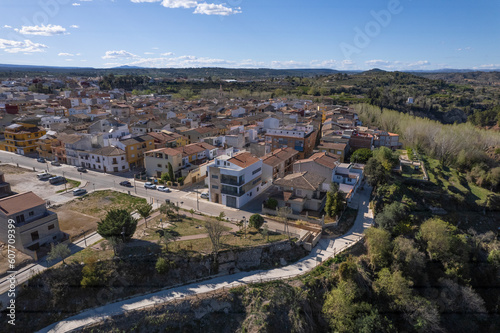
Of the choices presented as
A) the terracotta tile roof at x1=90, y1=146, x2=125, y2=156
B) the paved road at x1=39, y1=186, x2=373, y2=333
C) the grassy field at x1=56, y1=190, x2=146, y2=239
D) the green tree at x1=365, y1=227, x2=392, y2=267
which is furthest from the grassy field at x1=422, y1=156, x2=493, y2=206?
the terracotta tile roof at x1=90, y1=146, x2=125, y2=156

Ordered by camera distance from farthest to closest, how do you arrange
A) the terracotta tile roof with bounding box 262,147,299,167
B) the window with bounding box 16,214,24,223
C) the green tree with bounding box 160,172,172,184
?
the green tree with bounding box 160,172,172,184, the terracotta tile roof with bounding box 262,147,299,167, the window with bounding box 16,214,24,223

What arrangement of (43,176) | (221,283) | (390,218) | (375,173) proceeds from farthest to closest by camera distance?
(43,176)
(375,173)
(390,218)
(221,283)

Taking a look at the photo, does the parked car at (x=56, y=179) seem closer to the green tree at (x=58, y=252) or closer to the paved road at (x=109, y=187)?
the paved road at (x=109, y=187)

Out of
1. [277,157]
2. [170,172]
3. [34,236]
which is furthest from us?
[277,157]

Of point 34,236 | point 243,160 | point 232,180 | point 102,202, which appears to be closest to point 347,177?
point 243,160

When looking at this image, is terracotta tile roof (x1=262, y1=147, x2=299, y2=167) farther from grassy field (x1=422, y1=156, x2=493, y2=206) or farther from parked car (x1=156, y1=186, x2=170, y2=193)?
grassy field (x1=422, y1=156, x2=493, y2=206)

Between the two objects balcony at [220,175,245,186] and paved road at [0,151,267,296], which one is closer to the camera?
paved road at [0,151,267,296]

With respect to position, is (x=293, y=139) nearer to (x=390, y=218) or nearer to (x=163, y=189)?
(x=163, y=189)

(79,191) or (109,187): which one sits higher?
(79,191)
